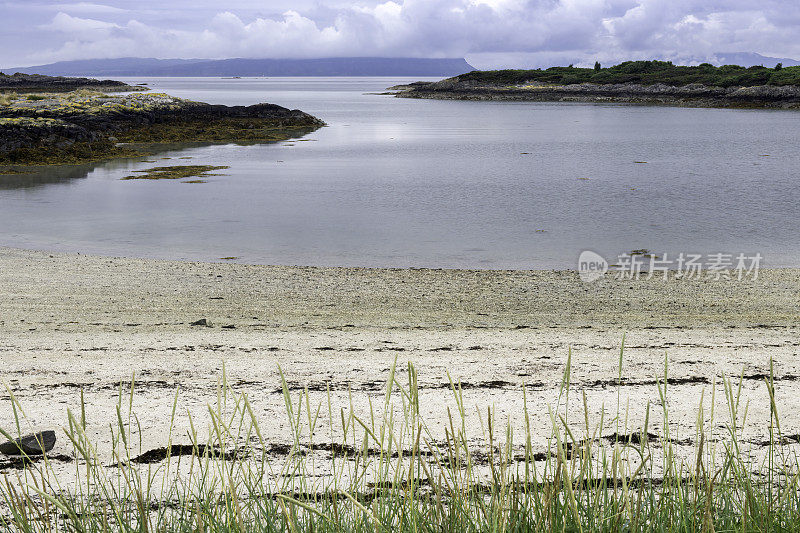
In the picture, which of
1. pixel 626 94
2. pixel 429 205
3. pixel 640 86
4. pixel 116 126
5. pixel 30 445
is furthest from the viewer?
pixel 640 86

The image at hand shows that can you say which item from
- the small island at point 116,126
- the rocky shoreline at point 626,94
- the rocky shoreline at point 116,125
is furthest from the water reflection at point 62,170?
the rocky shoreline at point 626,94

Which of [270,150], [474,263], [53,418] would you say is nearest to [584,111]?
[270,150]

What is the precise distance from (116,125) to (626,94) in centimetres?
7412

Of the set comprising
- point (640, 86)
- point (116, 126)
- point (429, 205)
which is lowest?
point (429, 205)

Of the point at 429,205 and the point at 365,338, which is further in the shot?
the point at 429,205

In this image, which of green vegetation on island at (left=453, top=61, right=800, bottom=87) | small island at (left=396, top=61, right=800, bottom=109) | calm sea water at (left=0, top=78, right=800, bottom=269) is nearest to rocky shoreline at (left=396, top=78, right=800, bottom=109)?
small island at (left=396, top=61, right=800, bottom=109)

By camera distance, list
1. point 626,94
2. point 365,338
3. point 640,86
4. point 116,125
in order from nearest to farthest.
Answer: point 365,338 < point 116,125 < point 626,94 < point 640,86

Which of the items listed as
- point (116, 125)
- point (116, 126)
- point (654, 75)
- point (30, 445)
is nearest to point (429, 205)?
point (30, 445)

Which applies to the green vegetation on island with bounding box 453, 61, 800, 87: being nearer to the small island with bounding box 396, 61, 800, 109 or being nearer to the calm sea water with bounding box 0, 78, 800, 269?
the small island with bounding box 396, 61, 800, 109

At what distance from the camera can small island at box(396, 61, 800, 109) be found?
80.2 meters

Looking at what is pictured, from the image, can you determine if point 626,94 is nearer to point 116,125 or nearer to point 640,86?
point 640,86

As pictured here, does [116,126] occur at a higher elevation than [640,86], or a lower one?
lower

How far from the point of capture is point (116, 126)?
40.2m

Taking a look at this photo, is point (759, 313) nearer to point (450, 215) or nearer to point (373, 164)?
point (450, 215)
